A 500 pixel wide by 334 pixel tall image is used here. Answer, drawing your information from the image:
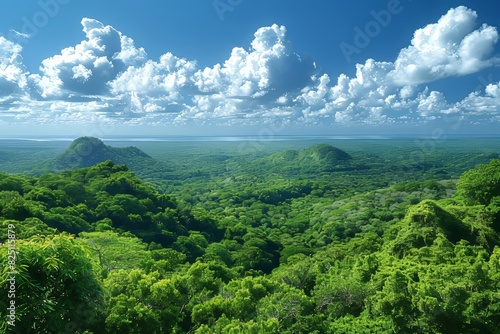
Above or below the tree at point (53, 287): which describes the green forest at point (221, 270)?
below

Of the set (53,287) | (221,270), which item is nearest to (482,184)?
(221,270)

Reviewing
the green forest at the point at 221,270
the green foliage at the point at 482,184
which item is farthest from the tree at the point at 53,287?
the green foliage at the point at 482,184

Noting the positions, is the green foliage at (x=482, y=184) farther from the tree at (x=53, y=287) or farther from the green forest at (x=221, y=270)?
the tree at (x=53, y=287)

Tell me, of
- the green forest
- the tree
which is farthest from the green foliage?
the tree

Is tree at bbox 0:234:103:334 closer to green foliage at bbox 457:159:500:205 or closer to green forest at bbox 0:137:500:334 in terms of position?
green forest at bbox 0:137:500:334

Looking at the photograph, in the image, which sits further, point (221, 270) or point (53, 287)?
point (221, 270)

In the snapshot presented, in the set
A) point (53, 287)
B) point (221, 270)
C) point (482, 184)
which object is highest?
point (53, 287)

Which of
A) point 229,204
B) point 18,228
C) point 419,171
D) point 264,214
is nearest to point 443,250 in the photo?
point 18,228

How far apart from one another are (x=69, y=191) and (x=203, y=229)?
24281 mm

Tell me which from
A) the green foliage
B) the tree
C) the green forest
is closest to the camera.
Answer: the tree

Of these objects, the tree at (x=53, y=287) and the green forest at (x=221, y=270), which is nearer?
the tree at (x=53, y=287)

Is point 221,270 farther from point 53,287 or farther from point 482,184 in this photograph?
point 482,184

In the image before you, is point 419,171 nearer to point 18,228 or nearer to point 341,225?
point 341,225

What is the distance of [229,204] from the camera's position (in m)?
115
